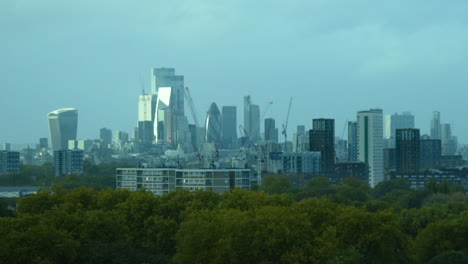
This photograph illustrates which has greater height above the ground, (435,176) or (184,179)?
(184,179)

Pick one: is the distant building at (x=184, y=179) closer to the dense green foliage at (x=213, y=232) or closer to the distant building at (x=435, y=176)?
the dense green foliage at (x=213, y=232)

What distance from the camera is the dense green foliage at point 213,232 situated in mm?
49031

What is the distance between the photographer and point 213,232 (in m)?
52.7

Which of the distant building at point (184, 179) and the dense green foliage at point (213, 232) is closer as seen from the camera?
the dense green foliage at point (213, 232)

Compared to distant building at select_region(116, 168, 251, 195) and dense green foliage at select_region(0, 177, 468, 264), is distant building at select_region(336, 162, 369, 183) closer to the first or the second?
distant building at select_region(116, 168, 251, 195)

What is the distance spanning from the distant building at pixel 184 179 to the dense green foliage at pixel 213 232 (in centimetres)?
2892

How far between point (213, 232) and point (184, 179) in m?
52.0

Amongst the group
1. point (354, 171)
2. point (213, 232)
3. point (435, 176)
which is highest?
point (354, 171)

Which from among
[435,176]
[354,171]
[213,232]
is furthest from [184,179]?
[354,171]

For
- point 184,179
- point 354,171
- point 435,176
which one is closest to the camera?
point 184,179

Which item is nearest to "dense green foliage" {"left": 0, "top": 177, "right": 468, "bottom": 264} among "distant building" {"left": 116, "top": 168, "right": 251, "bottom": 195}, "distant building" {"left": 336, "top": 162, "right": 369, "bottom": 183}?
"distant building" {"left": 116, "top": 168, "right": 251, "bottom": 195}

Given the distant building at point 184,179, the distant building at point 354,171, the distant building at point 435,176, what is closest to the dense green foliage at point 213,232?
the distant building at point 184,179

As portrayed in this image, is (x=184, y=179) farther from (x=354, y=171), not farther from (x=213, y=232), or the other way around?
(x=354, y=171)

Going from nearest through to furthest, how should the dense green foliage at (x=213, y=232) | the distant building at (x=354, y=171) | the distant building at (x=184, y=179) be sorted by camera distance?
the dense green foliage at (x=213, y=232) < the distant building at (x=184, y=179) < the distant building at (x=354, y=171)
